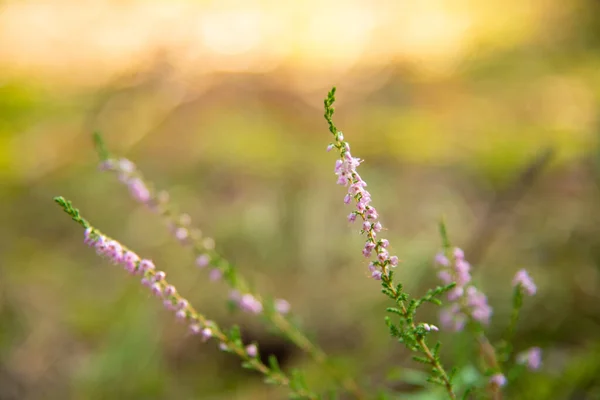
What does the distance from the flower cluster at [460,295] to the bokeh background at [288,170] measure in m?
0.24

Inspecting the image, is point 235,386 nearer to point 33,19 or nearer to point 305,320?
point 305,320

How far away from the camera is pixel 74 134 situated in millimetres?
4723

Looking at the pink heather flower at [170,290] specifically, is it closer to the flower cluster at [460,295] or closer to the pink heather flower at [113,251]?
the pink heather flower at [113,251]

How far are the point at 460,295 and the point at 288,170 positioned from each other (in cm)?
276

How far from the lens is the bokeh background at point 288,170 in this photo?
7.70 feet

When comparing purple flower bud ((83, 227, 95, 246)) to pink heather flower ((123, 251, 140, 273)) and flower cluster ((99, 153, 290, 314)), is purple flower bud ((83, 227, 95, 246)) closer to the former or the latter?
pink heather flower ((123, 251, 140, 273))

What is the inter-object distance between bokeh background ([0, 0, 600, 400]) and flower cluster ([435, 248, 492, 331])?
24 centimetres

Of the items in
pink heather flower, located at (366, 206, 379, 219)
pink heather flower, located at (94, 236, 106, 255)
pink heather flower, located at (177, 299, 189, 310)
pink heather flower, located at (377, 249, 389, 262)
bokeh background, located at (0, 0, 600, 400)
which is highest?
bokeh background, located at (0, 0, 600, 400)

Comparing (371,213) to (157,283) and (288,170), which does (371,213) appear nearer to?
(157,283)

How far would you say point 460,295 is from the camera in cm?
122

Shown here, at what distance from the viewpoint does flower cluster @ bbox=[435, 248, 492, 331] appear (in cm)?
120

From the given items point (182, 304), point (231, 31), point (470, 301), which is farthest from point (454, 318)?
point (231, 31)

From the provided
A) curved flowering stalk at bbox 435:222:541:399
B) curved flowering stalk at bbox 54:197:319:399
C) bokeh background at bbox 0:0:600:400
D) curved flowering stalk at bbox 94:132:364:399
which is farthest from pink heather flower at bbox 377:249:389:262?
bokeh background at bbox 0:0:600:400

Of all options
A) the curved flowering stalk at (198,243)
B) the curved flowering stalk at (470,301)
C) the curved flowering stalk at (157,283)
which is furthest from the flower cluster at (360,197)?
the curved flowering stalk at (198,243)
